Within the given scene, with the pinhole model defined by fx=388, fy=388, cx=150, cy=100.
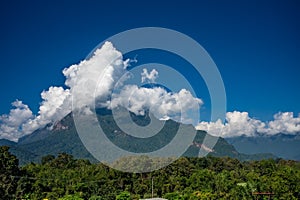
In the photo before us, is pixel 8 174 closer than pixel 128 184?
Yes

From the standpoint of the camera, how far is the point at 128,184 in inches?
1098

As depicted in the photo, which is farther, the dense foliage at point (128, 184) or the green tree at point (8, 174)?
the dense foliage at point (128, 184)

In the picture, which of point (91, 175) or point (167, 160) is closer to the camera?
point (91, 175)

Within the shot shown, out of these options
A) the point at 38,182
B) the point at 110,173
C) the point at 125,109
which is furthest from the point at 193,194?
the point at 125,109

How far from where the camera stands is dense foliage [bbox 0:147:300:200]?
70.7 ft

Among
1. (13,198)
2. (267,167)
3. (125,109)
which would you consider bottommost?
(13,198)

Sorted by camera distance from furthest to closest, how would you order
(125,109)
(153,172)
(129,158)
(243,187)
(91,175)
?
(129,158), (153,172), (91,175), (243,187), (125,109)

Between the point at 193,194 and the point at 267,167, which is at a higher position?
the point at 267,167

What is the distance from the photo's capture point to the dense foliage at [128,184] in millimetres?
21547

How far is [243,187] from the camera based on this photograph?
23.5 metres

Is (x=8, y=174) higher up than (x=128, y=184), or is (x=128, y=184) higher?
(x=128, y=184)

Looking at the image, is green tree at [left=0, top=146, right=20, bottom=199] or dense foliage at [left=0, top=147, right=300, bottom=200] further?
dense foliage at [left=0, top=147, right=300, bottom=200]

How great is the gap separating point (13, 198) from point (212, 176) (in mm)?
13378

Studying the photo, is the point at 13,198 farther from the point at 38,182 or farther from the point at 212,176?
the point at 212,176
